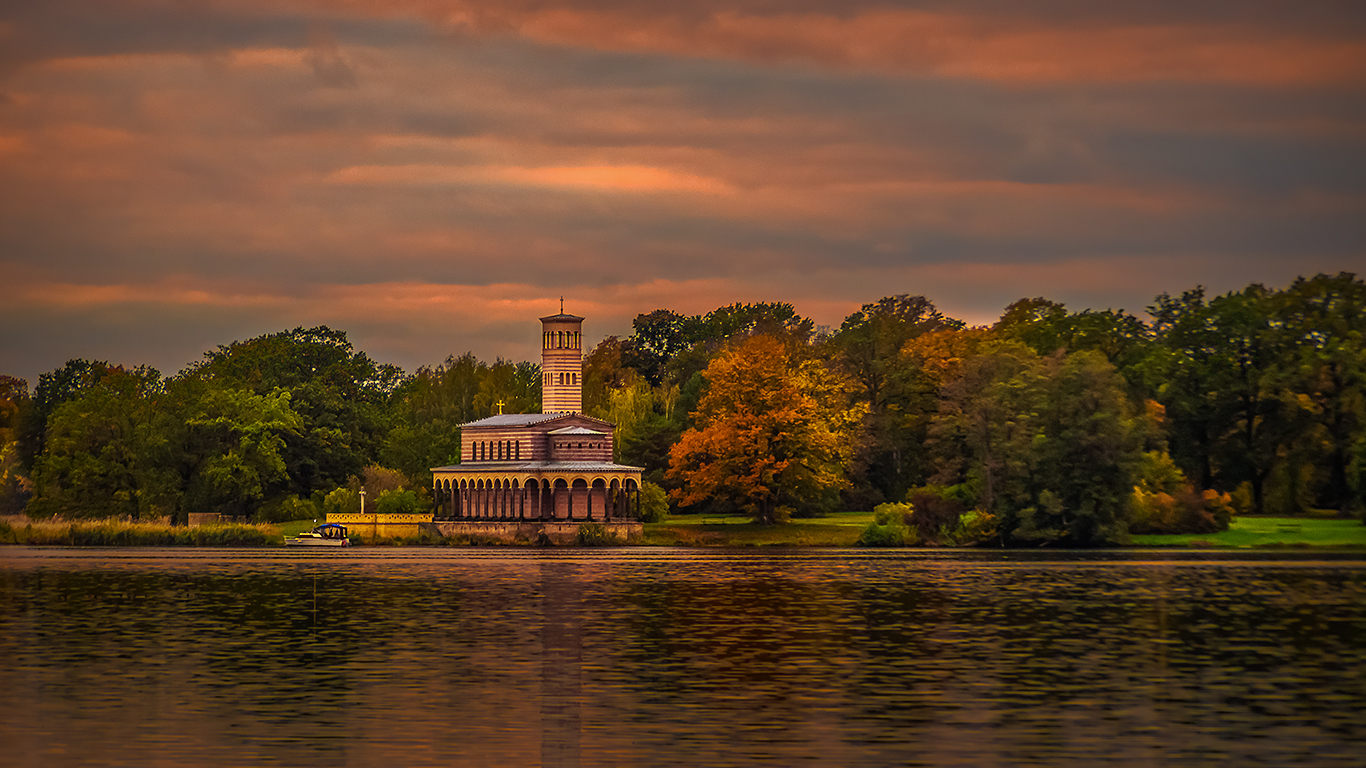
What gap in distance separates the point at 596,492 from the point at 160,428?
31.2m

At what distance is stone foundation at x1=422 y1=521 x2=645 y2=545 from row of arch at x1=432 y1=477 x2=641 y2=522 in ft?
6.07

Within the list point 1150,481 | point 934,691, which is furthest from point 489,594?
point 1150,481

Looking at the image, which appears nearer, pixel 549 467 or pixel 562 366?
pixel 549 467

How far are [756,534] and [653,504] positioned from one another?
41.9 ft

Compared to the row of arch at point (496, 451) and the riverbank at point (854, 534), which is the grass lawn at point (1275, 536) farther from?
the row of arch at point (496, 451)

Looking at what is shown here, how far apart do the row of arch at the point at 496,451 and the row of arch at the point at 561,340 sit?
7.76 meters

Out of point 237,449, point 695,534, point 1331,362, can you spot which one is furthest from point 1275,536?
point 237,449

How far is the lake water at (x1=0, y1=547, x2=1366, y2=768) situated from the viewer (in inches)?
967

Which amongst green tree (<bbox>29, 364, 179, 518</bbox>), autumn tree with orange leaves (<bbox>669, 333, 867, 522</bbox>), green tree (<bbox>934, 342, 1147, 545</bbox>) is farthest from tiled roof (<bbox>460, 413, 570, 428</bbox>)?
green tree (<bbox>934, 342, 1147, 545</bbox>)

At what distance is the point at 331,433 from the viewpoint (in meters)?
124

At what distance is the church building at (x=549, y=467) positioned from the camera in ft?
354

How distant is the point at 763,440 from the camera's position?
101625 mm

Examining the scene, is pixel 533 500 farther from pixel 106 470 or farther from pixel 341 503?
pixel 106 470

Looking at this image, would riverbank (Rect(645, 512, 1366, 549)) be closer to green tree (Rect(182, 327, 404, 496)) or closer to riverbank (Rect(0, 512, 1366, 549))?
riverbank (Rect(0, 512, 1366, 549))
